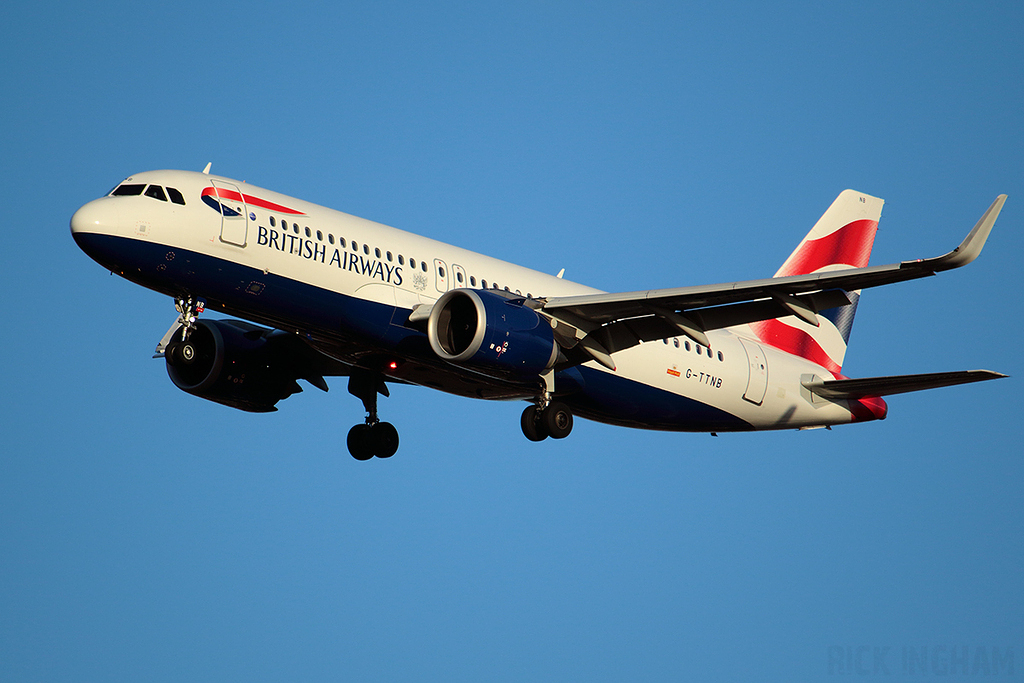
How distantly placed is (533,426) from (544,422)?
30 cm

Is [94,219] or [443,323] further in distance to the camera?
[443,323]

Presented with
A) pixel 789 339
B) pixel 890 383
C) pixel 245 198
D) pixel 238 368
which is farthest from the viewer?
pixel 789 339

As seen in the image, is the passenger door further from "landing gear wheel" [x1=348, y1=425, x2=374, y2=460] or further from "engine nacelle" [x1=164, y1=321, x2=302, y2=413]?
"landing gear wheel" [x1=348, y1=425, x2=374, y2=460]

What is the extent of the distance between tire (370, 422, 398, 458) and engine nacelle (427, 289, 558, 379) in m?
6.37

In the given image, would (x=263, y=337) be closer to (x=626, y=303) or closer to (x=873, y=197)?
(x=626, y=303)

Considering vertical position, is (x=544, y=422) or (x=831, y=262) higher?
(x=831, y=262)

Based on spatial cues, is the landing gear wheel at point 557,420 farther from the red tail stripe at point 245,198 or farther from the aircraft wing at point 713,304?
the red tail stripe at point 245,198

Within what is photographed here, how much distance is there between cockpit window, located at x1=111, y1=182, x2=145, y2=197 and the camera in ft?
81.2

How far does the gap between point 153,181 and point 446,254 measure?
704cm

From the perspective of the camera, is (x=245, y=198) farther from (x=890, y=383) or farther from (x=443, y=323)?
(x=890, y=383)

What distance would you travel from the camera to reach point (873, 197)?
38.3 metres

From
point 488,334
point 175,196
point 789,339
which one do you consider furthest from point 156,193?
point 789,339

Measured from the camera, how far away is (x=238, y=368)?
31.2 m

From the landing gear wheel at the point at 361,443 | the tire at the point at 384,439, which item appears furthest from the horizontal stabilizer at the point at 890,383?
the landing gear wheel at the point at 361,443
